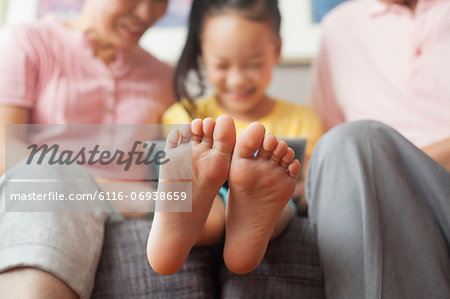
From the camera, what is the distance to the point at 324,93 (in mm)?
1121

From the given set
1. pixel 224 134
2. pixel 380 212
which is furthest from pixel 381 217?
pixel 224 134

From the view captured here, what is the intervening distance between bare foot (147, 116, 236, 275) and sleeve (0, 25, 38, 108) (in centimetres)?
49

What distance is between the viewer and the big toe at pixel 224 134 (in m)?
0.48

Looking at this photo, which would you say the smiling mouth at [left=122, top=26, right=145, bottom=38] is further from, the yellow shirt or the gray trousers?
the gray trousers

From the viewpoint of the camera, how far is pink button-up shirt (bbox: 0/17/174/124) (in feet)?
2.77

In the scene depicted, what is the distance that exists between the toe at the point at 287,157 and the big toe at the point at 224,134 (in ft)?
0.24

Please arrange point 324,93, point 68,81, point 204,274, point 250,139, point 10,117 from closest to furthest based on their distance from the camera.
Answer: point 250,139 < point 204,274 < point 10,117 < point 68,81 < point 324,93

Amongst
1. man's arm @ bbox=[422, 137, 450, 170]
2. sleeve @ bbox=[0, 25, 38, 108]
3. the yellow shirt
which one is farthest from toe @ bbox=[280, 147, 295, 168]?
sleeve @ bbox=[0, 25, 38, 108]

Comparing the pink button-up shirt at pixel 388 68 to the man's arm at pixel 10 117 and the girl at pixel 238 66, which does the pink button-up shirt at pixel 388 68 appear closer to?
the girl at pixel 238 66

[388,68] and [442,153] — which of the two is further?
[388,68]

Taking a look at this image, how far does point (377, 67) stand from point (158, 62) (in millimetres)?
619

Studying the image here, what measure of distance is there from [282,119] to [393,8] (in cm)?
41

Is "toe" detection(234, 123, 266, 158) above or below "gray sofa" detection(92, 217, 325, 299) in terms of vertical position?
above

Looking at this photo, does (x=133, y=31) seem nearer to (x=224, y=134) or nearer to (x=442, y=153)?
(x=224, y=134)
